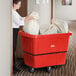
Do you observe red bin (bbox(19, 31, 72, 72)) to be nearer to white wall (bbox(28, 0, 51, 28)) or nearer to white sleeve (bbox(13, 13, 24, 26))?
white sleeve (bbox(13, 13, 24, 26))

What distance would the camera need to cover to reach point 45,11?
187 inches

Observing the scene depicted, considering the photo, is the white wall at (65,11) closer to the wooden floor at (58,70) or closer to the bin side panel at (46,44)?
the wooden floor at (58,70)

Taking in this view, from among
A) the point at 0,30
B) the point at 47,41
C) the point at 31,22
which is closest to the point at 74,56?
the point at 47,41

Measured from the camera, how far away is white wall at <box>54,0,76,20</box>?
626 cm

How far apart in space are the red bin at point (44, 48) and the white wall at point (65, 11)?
2.81 metres

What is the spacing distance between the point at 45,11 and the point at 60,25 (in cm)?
127

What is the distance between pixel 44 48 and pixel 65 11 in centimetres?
318

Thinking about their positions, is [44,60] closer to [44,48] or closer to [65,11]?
[44,48]

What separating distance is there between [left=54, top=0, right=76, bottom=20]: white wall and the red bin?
2.81 m

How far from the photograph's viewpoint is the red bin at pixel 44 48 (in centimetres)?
337

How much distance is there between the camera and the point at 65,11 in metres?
6.35

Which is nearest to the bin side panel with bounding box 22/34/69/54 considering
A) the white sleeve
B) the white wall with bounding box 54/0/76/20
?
the white sleeve

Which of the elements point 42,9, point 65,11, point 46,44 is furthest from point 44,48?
point 65,11

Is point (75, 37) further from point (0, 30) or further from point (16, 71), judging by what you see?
point (0, 30)
